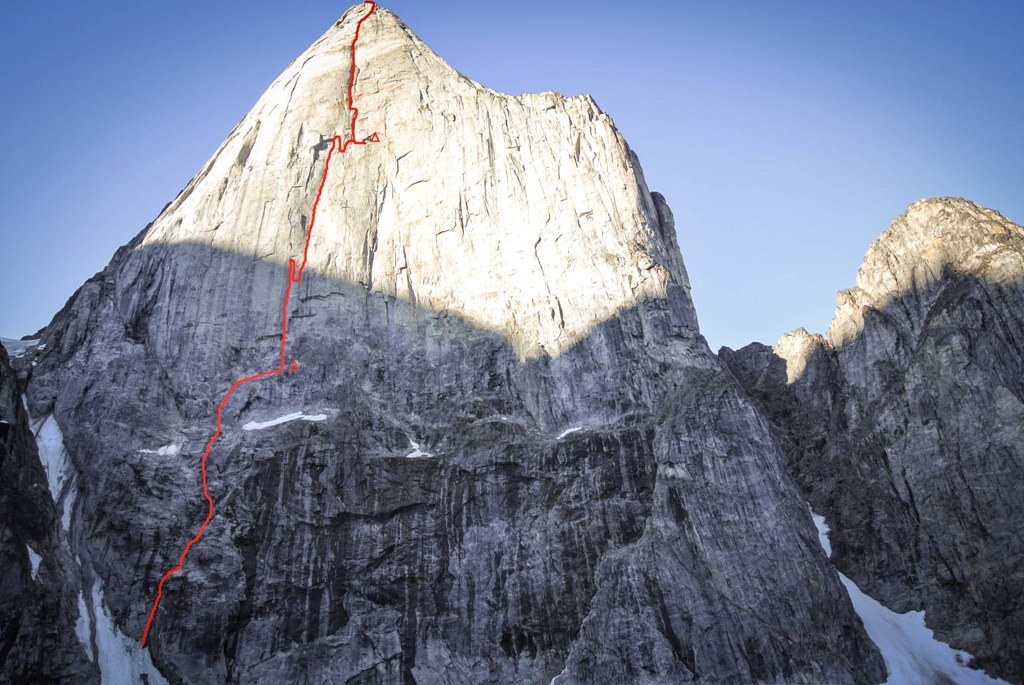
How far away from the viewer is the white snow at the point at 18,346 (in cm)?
4932

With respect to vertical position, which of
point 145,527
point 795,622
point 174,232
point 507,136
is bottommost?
point 795,622

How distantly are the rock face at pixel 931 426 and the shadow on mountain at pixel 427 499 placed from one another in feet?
18.5

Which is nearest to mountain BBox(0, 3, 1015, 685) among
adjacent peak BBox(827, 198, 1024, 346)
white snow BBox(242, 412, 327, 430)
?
white snow BBox(242, 412, 327, 430)

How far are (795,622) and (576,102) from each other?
3614 cm

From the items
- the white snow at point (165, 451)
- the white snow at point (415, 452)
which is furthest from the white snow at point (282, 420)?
the white snow at point (415, 452)

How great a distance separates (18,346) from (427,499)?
29076mm

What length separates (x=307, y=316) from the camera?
48.3m

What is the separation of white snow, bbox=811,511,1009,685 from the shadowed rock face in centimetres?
181

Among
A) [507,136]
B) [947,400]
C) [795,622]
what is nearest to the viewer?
[795,622]

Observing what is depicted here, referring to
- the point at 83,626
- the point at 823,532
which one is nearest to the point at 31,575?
the point at 83,626

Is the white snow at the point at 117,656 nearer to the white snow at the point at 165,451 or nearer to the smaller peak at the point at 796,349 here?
Result: the white snow at the point at 165,451

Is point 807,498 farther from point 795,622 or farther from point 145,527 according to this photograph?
point 145,527

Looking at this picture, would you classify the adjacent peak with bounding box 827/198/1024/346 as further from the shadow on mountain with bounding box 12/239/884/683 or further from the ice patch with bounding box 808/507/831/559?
the shadow on mountain with bounding box 12/239/884/683

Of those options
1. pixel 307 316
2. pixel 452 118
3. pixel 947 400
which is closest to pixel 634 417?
pixel 947 400
